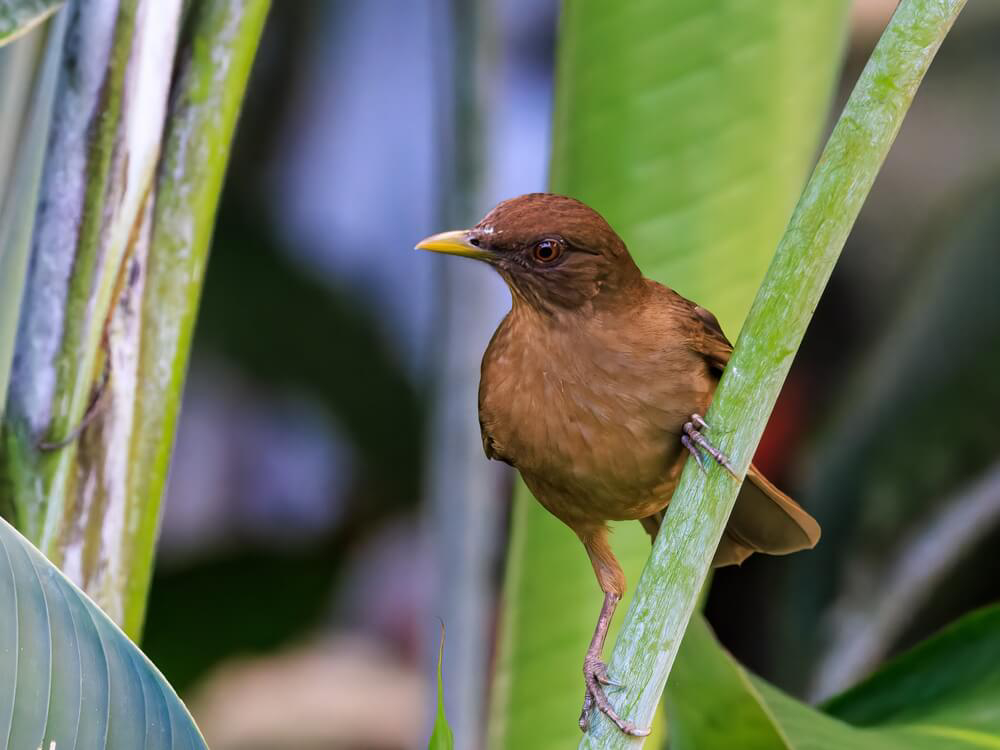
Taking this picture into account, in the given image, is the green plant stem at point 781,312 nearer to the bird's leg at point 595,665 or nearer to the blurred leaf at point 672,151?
the bird's leg at point 595,665

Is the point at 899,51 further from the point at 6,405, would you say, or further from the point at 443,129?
the point at 443,129

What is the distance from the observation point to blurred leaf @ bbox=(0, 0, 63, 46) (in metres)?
0.80

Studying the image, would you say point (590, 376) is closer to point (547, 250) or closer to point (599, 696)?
point (547, 250)

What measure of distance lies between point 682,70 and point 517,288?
0.27 metres

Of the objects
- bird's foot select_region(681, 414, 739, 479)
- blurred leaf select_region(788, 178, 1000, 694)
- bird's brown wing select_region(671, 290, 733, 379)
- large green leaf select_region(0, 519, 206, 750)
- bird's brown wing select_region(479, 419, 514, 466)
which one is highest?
bird's brown wing select_region(671, 290, 733, 379)

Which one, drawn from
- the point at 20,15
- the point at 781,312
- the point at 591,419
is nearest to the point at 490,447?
the point at 591,419

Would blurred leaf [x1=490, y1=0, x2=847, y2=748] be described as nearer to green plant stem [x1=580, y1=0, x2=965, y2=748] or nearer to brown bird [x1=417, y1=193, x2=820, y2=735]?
brown bird [x1=417, y1=193, x2=820, y2=735]

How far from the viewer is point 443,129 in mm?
1727

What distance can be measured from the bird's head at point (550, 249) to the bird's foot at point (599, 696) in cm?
27

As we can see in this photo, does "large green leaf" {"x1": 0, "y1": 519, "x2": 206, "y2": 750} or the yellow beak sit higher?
the yellow beak

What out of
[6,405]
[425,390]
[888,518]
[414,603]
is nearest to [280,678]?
[414,603]

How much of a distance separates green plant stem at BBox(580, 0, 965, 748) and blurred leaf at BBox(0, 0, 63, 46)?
1.67 feet

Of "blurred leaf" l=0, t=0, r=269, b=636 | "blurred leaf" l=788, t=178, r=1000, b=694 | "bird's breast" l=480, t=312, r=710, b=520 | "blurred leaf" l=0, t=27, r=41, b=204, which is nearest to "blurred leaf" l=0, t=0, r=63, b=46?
"blurred leaf" l=0, t=0, r=269, b=636

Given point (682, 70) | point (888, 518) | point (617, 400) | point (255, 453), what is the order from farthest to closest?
1. point (255, 453)
2. point (888, 518)
3. point (682, 70)
4. point (617, 400)
